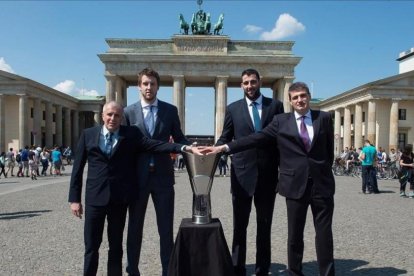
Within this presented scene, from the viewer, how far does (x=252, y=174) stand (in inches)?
209

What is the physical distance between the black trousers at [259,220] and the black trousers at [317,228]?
44 cm

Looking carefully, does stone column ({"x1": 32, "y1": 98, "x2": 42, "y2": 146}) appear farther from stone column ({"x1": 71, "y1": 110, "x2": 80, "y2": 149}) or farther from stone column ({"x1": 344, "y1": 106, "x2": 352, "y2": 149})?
stone column ({"x1": 344, "y1": 106, "x2": 352, "y2": 149})

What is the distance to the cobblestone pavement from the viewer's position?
6.04 m

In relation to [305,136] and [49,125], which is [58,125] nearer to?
[49,125]

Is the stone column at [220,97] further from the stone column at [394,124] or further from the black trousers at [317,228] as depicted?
Result: the black trousers at [317,228]

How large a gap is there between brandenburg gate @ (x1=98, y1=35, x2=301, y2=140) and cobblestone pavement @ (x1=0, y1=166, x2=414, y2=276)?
36449mm

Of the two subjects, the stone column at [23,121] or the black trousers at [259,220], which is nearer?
the black trousers at [259,220]

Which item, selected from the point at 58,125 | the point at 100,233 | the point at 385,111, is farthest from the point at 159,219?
the point at 58,125

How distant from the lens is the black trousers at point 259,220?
17.7 ft

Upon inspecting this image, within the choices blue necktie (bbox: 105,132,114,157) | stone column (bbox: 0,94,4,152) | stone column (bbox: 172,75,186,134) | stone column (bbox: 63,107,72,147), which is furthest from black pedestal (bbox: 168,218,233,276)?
stone column (bbox: 63,107,72,147)

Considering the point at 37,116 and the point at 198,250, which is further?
the point at 37,116

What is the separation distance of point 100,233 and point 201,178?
1471 mm

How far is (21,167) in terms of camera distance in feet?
85.3

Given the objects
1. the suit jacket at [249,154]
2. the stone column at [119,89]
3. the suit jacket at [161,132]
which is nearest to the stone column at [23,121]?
the stone column at [119,89]
